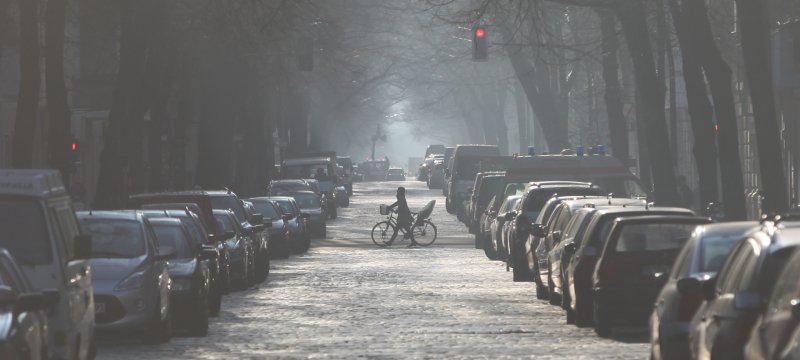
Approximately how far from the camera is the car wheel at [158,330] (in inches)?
799

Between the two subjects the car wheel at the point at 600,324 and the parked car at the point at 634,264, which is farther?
the car wheel at the point at 600,324

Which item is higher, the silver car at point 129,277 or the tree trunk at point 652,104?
the tree trunk at point 652,104

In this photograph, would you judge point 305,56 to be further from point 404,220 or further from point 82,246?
point 82,246

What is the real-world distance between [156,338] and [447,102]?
4943 inches

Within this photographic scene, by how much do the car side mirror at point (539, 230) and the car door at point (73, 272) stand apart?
1114cm

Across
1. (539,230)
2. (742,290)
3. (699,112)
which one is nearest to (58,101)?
(699,112)

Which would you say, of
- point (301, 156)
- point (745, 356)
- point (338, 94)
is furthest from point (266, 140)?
point (745, 356)

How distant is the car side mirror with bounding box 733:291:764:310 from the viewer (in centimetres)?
1144

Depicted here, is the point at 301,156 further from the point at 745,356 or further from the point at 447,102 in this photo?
the point at 745,356

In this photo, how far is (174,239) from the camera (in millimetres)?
24078

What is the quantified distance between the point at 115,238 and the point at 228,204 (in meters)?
15.5

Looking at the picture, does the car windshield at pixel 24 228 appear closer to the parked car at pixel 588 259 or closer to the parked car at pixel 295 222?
the parked car at pixel 588 259

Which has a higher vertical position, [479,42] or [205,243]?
[479,42]

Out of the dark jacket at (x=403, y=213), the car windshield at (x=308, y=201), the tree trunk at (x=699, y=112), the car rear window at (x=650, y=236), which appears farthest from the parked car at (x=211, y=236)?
the car windshield at (x=308, y=201)
